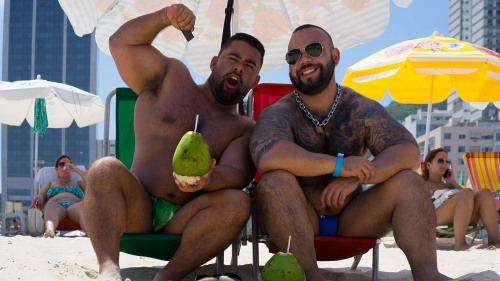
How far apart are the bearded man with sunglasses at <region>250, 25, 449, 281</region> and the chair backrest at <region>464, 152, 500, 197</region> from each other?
4814mm

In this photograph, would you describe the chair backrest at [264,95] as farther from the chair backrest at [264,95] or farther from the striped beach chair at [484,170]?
the striped beach chair at [484,170]

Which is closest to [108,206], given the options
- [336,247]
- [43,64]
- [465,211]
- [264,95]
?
[336,247]

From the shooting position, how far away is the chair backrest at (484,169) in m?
7.79

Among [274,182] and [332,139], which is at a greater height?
[332,139]

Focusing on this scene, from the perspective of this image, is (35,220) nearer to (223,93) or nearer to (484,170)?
(223,93)

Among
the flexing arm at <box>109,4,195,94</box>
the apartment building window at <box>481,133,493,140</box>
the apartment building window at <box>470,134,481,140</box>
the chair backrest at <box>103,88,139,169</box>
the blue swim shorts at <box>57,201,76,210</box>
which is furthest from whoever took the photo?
the apartment building window at <box>470,134,481,140</box>

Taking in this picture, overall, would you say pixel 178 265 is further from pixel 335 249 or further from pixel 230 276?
pixel 335 249

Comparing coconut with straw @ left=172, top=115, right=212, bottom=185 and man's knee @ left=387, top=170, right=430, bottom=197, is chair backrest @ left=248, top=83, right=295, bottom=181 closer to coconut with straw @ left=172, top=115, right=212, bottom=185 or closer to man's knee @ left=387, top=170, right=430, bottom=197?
man's knee @ left=387, top=170, right=430, bottom=197

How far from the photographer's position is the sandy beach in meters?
3.13

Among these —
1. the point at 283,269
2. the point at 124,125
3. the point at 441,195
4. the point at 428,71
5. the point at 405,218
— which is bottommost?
the point at 441,195

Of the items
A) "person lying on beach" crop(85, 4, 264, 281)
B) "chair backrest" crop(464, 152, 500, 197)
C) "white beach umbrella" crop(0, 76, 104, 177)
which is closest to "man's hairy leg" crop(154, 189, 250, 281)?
"person lying on beach" crop(85, 4, 264, 281)

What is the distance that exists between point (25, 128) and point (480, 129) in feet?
296

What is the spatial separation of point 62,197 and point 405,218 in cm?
645

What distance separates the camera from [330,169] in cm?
303
